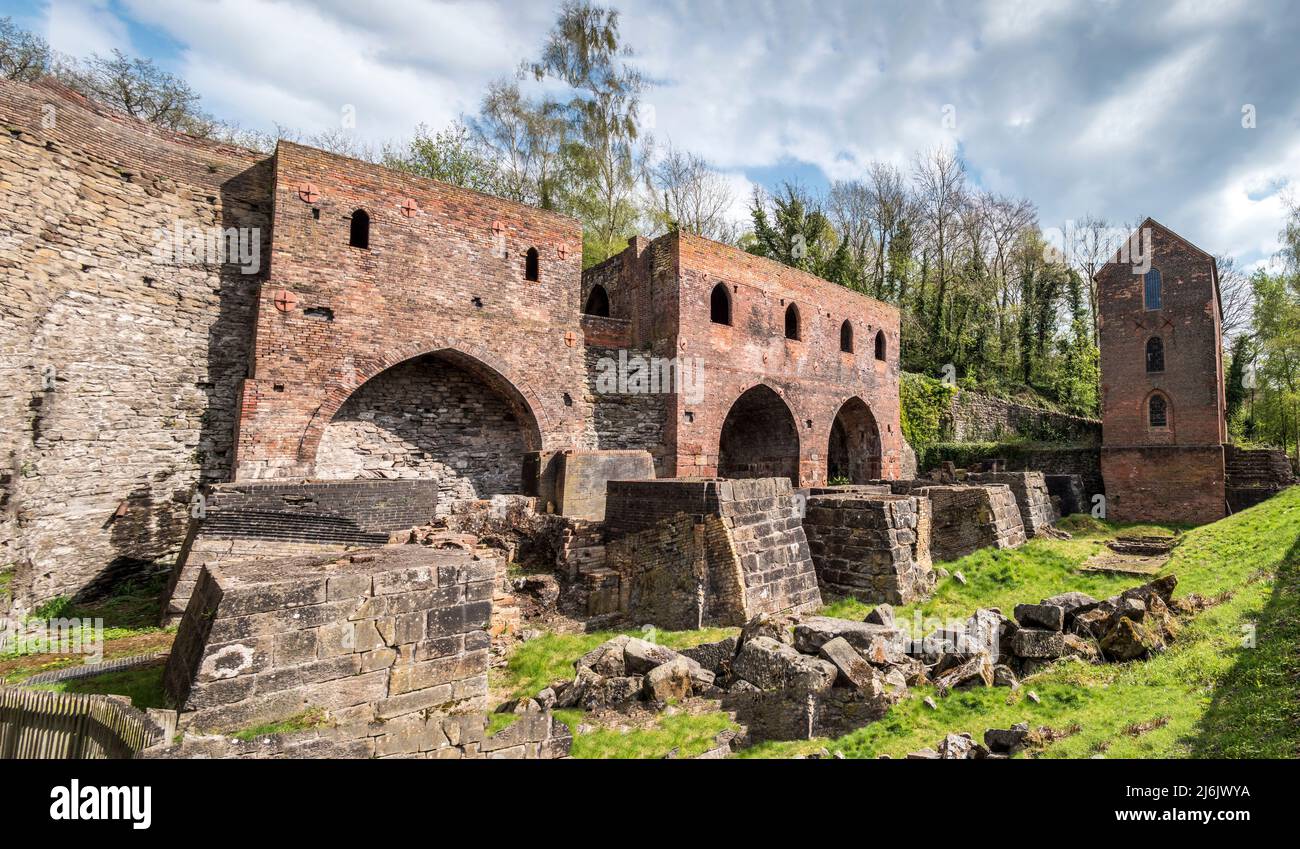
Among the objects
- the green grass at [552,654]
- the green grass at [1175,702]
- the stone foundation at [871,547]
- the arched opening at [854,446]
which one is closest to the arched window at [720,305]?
the arched opening at [854,446]

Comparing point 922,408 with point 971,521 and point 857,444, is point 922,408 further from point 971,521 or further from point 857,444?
point 971,521

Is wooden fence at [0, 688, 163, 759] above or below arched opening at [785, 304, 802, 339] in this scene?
below

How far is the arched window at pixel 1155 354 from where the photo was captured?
1989 centimetres

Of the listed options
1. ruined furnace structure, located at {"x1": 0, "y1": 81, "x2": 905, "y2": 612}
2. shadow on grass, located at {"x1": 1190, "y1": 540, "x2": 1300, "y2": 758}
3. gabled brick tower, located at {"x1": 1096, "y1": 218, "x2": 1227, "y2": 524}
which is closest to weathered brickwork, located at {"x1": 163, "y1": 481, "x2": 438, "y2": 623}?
ruined furnace structure, located at {"x1": 0, "y1": 81, "x2": 905, "y2": 612}

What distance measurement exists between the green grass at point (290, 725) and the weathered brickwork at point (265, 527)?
334cm

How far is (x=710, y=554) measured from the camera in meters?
7.71

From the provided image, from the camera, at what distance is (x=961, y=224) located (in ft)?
118

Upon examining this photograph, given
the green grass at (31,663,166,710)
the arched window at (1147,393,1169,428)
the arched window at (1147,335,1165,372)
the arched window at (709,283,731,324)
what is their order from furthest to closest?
the arched window at (1147,335,1165,372) < the arched window at (1147,393,1169,428) < the arched window at (709,283,731,324) < the green grass at (31,663,166,710)

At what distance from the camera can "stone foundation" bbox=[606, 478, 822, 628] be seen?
298 inches

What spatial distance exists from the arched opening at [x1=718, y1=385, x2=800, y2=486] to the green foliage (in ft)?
25.6

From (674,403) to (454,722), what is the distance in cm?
1172

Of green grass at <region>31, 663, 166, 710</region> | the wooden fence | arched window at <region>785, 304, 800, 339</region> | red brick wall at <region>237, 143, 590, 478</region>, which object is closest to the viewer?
the wooden fence

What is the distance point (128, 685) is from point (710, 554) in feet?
19.3

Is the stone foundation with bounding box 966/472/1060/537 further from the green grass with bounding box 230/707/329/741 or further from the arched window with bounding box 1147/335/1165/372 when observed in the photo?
the green grass with bounding box 230/707/329/741
